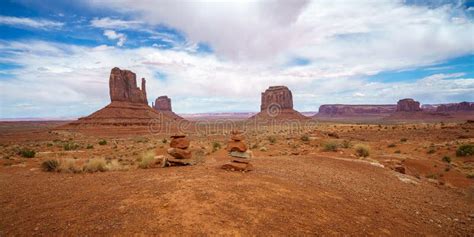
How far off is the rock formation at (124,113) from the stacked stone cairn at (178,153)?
2084 inches

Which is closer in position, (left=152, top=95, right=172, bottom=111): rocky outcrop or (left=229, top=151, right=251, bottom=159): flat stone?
(left=229, top=151, right=251, bottom=159): flat stone

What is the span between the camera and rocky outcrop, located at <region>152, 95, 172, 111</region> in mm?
138125

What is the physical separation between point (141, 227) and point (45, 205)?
11.0ft

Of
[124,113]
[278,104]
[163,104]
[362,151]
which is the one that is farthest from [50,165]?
[163,104]

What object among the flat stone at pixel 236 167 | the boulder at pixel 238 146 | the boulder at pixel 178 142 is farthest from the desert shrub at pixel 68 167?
the boulder at pixel 238 146

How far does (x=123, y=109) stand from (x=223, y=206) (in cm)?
7791

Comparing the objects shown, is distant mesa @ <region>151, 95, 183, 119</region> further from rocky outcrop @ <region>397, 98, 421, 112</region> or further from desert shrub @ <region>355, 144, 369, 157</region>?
desert shrub @ <region>355, 144, 369, 157</region>

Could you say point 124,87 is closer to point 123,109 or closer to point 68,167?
point 123,109

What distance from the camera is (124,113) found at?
73.9 metres

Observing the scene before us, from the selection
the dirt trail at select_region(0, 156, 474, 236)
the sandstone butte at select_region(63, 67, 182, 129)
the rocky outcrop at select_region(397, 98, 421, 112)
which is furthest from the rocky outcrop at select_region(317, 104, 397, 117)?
the dirt trail at select_region(0, 156, 474, 236)

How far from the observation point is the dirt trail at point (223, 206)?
5.29 m

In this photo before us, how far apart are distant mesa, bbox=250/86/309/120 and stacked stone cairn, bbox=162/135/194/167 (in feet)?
325

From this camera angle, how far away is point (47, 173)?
11.0 meters

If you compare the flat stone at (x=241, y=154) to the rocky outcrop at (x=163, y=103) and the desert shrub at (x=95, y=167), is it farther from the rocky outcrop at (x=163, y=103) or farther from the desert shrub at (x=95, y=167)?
the rocky outcrop at (x=163, y=103)
